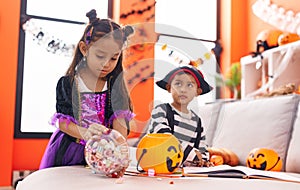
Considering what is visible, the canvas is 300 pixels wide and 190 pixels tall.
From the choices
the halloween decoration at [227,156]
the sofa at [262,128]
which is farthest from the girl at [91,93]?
the halloween decoration at [227,156]

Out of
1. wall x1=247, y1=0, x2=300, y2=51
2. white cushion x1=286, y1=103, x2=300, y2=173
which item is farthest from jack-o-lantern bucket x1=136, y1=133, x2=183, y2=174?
wall x1=247, y1=0, x2=300, y2=51

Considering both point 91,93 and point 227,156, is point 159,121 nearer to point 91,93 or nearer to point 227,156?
point 91,93

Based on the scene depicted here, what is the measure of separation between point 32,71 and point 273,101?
6.69 ft

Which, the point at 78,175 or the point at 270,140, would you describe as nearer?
the point at 78,175

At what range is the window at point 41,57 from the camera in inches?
121

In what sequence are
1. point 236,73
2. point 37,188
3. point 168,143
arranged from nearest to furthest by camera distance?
1. point 37,188
2. point 168,143
3. point 236,73

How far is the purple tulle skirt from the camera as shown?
44.7 inches

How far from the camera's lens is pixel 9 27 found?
292 centimetres

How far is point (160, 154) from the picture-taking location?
0.84 m

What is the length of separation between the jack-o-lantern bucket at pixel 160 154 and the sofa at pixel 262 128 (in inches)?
29.6

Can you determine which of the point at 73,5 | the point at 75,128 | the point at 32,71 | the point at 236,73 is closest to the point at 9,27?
the point at 32,71

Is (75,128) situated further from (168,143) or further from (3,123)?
(3,123)

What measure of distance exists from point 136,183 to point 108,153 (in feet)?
0.32

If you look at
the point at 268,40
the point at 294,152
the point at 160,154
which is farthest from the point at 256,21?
the point at 160,154
